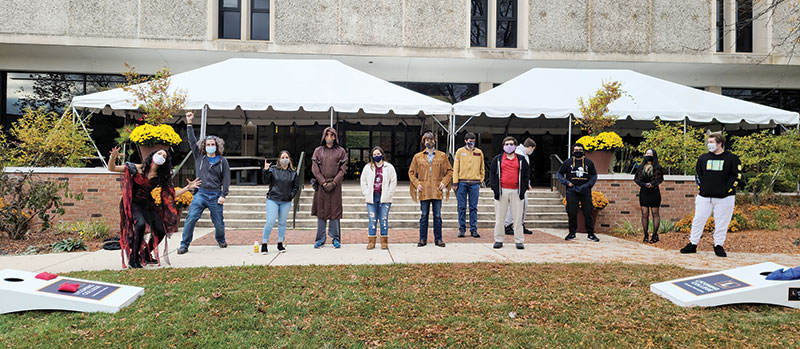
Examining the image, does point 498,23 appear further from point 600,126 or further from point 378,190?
point 378,190

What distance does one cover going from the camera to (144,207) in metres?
5.62

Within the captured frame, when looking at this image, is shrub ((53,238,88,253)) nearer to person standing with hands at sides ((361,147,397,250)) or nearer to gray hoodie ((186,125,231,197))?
gray hoodie ((186,125,231,197))

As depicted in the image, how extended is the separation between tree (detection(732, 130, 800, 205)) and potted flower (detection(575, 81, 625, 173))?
11.4 ft

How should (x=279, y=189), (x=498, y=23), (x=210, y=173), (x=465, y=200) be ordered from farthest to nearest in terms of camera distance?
(x=498, y=23)
(x=465, y=200)
(x=210, y=173)
(x=279, y=189)

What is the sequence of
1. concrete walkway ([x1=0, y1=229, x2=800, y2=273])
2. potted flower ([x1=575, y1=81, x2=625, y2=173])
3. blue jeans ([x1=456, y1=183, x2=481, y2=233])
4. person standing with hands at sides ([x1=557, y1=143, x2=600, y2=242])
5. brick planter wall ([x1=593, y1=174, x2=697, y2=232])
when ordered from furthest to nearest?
1. potted flower ([x1=575, y1=81, x2=625, y2=173])
2. brick planter wall ([x1=593, y1=174, x2=697, y2=232])
3. blue jeans ([x1=456, y1=183, x2=481, y2=233])
4. person standing with hands at sides ([x1=557, y1=143, x2=600, y2=242])
5. concrete walkway ([x1=0, y1=229, x2=800, y2=273])

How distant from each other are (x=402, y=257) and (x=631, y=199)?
21.9 feet

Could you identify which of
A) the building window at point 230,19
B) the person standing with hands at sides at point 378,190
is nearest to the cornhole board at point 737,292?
the person standing with hands at sides at point 378,190

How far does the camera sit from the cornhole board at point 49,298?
3.84 meters

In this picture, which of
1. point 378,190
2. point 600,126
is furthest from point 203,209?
point 600,126

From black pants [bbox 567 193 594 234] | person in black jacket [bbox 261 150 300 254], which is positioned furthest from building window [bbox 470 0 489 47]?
person in black jacket [bbox 261 150 300 254]

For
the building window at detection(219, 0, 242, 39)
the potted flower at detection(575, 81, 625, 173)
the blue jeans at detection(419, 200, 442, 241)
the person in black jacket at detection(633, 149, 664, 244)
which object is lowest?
the blue jeans at detection(419, 200, 442, 241)

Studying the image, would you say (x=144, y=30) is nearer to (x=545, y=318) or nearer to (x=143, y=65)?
(x=143, y=65)

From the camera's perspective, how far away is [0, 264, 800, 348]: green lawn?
3369 mm

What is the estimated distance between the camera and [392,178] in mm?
→ 7273
